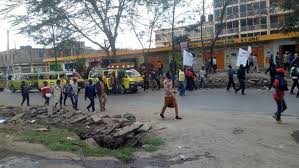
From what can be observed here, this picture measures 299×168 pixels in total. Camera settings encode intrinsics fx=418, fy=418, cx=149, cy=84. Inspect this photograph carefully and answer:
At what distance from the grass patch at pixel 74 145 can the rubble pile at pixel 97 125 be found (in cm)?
48

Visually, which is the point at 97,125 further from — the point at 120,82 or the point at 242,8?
the point at 242,8

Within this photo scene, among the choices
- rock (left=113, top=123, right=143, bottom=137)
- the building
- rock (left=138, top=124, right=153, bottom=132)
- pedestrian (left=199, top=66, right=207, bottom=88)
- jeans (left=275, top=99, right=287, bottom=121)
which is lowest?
rock (left=138, top=124, right=153, bottom=132)

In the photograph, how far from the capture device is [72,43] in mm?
38719

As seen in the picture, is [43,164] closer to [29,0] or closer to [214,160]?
[214,160]

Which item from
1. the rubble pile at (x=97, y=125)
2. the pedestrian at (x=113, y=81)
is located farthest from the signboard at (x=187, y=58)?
the rubble pile at (x=97, y=125)

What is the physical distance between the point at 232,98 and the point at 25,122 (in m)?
9.90

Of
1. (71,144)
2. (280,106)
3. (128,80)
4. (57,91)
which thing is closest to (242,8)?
(128,80)

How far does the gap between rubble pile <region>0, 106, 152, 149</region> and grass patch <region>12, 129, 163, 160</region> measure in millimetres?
477

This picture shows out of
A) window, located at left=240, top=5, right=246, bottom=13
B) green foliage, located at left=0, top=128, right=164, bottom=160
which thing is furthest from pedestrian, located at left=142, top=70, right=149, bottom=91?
window, located at left=240, top=5, right=246, bottom=13

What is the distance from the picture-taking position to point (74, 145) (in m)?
9.83

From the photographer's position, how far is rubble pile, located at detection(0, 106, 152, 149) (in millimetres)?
10656

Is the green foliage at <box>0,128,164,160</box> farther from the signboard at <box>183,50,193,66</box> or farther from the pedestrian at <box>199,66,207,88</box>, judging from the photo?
the pedestrian at <box>199,66,207,88</box>

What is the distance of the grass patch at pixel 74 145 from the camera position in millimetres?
9281

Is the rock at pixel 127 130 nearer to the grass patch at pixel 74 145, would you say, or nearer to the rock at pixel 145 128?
the rock at pixel 145 128
